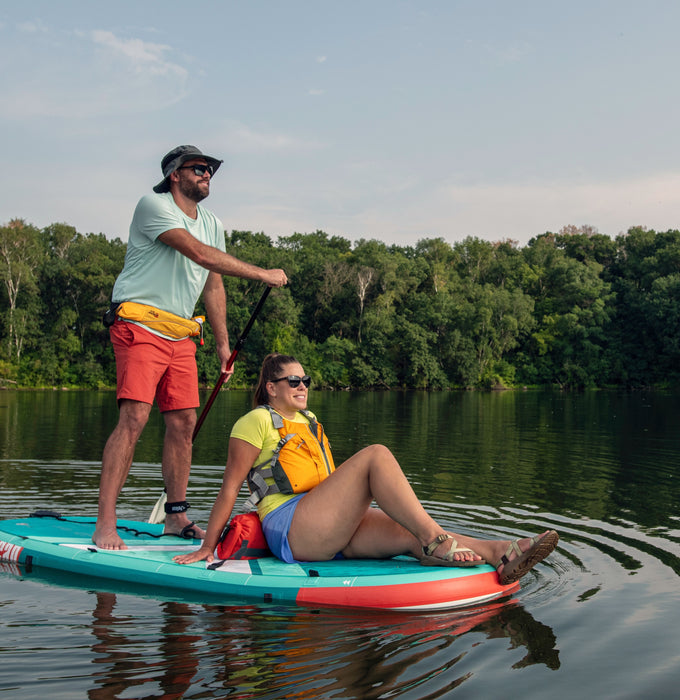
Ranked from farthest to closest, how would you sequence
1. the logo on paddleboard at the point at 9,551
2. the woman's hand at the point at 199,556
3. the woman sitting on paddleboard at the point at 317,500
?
the logo on paddleboard at the point at 9,551, the woman's hand at the point at 199,556, the woman sitting on paddleboard at the point at 317,500

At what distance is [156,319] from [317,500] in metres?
1.98

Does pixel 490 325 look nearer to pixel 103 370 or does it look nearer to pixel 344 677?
pixel 103 370

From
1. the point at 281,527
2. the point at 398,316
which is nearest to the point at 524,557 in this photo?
the point at 281,527

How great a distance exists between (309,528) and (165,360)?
1.87 meters

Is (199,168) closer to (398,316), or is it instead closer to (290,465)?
(290,465)

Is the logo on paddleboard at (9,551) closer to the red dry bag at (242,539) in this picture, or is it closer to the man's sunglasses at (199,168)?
the red dry bag at (242,539)

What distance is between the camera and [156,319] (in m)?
5.63

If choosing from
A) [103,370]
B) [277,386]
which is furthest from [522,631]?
[103,370]

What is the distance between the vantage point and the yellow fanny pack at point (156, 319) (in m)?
5.54

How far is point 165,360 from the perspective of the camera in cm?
577

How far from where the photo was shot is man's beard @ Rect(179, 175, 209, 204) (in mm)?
5832

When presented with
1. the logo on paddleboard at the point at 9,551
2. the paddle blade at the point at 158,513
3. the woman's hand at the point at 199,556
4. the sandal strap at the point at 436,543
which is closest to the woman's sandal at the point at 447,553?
the sandal strap at the point at 436,543

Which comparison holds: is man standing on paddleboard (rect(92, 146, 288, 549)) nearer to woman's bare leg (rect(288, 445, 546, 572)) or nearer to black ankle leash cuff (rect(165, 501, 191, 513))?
black ankle leash cuff (rect(165, 501, 191, 513))

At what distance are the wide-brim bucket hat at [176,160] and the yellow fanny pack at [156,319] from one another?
97 centimetres
